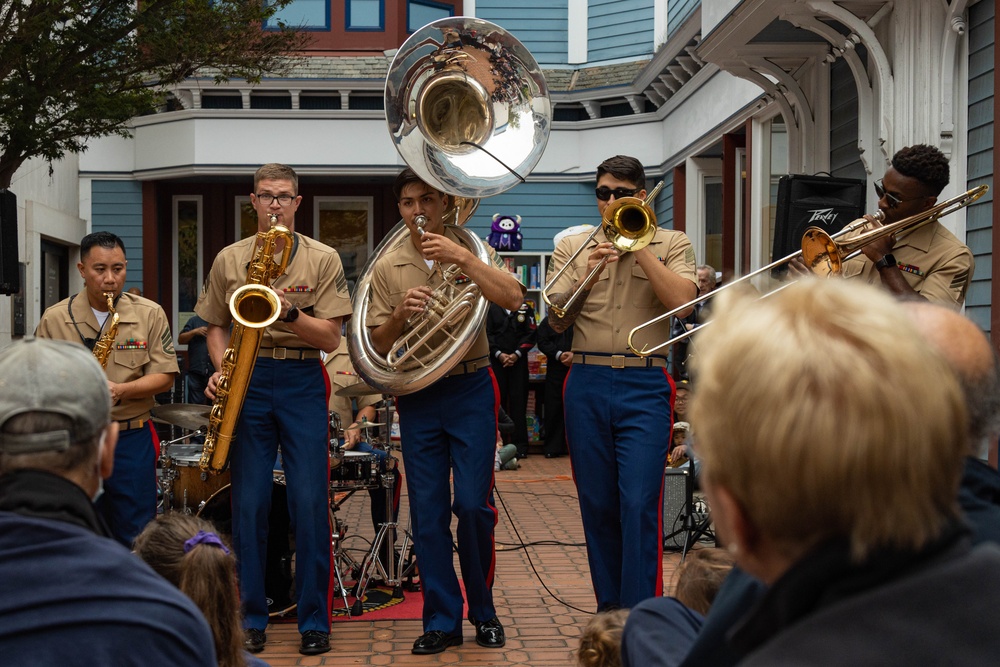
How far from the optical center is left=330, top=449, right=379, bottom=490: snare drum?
19.4 ft

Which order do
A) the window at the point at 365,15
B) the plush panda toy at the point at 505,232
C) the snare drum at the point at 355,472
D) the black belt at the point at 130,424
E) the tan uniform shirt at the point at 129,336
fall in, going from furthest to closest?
the window at the point at 365,15 → the plush panda toy at the point at 505,232 → the snare drum at the point at 355,472 → the tan uniform shirt at the point at 129,336 → the black belt at the point at 130,424

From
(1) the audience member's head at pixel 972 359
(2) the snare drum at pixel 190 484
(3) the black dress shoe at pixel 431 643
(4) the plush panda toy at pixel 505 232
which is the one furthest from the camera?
(4) the plush panda toy at pixel 505 232

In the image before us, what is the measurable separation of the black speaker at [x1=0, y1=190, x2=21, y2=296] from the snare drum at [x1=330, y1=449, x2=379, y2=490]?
212 cm

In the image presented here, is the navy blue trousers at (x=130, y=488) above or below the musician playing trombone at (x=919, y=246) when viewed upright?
below

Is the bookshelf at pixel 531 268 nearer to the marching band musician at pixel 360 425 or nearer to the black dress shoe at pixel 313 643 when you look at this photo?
the marching band musician at pixel 360 425

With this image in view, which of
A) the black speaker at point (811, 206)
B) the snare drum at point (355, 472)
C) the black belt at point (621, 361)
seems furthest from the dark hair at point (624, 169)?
the snare drum at point (355, 472)

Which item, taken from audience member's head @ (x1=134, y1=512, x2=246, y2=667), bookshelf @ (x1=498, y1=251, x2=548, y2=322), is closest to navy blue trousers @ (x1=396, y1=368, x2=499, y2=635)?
audience member's head @ (x1=134, y1=512, x2=246, y2=667)

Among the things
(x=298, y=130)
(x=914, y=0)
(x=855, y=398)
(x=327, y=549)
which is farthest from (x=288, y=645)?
(x=298, y=130)

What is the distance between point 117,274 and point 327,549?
66.3 inches

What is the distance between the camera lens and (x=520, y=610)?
582cm

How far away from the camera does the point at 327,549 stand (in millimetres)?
4910

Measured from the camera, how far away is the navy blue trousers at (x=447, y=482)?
4.81 m

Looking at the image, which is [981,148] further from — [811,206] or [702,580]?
[702,580]

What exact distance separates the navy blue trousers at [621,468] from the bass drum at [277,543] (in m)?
1.77
